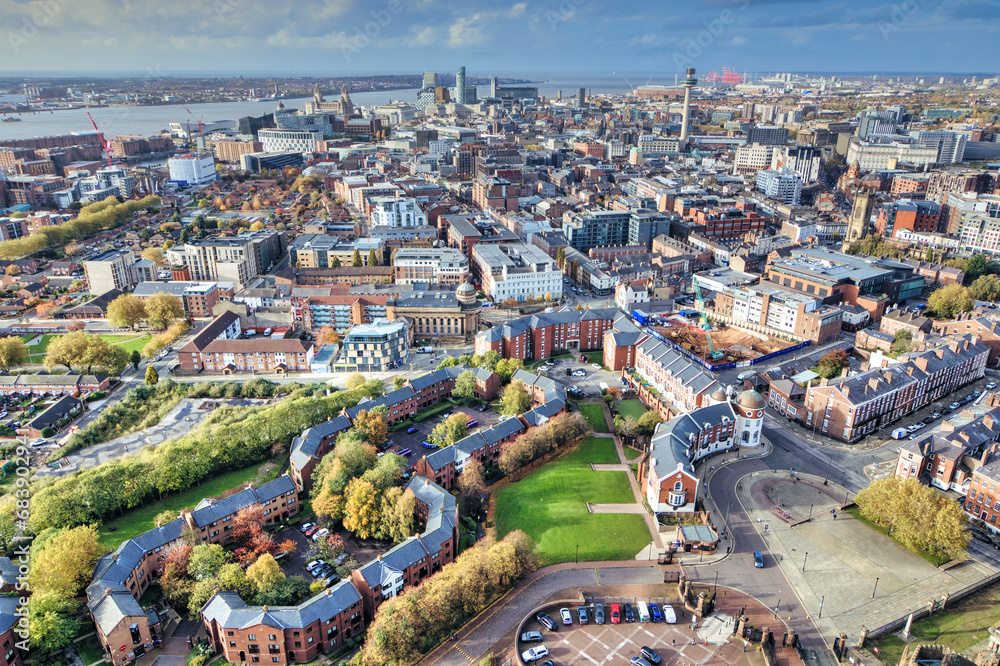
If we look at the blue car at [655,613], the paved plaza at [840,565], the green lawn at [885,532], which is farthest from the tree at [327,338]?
the green lawn at [885,532]

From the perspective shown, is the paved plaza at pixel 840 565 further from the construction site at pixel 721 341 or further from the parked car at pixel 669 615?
the construction site at pixel 721 341

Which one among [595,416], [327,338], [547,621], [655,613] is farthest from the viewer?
[327,338]

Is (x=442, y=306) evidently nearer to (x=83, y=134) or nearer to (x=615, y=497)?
(x=615, y=497)

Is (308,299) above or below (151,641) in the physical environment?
above

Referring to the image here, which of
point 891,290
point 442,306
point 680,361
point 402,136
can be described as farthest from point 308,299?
point 402,136

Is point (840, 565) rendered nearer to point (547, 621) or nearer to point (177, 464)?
point (547, 621)

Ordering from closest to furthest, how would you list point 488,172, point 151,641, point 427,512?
point 151,641 < point 427,512 < point 488,172

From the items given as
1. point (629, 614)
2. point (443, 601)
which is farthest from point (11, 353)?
point (629, 614)
